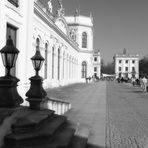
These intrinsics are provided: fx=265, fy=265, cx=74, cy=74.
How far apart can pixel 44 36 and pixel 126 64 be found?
9522cm

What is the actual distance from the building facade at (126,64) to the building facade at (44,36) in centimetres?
6116

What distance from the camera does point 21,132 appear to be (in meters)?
5.07

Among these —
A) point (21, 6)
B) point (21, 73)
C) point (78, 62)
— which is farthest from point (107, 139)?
point (78, 62)

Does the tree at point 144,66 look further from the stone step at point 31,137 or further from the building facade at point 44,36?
the stone step at point 31,137

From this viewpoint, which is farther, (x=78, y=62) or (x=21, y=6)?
(x=78, y=62)

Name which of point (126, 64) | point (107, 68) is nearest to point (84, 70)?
point (126, 64)

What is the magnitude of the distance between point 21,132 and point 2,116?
1.63 ft

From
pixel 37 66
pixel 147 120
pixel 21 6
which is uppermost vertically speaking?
pixel 21 6

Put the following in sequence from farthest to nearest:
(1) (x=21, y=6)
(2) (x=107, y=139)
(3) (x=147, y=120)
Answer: (1) (x=21, y=6) < (3) (x=147, y=120) < (2) (x=107, y=139)

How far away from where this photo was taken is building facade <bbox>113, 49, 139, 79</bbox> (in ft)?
371

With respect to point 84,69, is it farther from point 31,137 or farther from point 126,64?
point 126,64

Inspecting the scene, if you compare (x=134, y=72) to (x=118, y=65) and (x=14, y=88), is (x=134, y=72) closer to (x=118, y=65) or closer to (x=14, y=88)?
(x=118, y=65)

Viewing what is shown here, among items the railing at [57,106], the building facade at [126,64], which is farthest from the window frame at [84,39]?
the building facade at [126,64]

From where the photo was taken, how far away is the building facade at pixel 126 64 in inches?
4451
